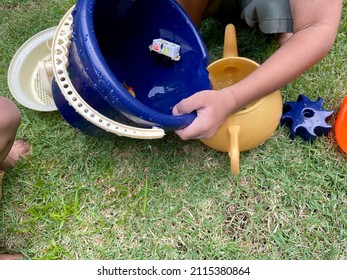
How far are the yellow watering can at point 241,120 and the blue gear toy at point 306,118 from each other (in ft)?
0.23

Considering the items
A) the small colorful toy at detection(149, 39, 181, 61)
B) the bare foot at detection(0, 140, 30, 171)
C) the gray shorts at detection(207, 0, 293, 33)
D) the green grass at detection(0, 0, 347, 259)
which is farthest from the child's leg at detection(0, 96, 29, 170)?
the gray shorts at detection(207, 0, 293, 33)

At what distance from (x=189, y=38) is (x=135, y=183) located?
41 cm

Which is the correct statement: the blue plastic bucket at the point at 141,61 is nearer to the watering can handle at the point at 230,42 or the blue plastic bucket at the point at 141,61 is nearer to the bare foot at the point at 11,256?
the watering can handle at the point at 230,42

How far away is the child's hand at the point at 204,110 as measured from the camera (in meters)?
1.00

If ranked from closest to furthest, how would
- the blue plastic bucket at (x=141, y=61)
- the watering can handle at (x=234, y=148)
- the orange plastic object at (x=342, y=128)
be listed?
the blue plastic bucket at (x=141, y=61) < the watering can handle at (x=234, y=148) < the orange plastic object at (x=342, y=128)

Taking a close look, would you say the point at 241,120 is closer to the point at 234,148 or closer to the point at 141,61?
the point at 234,148

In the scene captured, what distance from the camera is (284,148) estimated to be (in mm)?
1221

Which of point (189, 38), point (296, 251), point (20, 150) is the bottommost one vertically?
point (296, 251)

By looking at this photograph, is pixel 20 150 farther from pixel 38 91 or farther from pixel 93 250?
pixel 93 250

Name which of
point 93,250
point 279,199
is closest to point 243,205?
point 279,199

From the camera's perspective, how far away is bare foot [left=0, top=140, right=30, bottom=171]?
1233 mm

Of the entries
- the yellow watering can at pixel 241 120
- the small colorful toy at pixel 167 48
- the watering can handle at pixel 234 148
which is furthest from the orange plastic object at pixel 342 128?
the small colorful toy at pixel 167 48

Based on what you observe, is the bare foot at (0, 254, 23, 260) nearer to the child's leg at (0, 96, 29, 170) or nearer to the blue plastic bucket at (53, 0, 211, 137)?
the child's leg at (0, 96, 29, 170)
